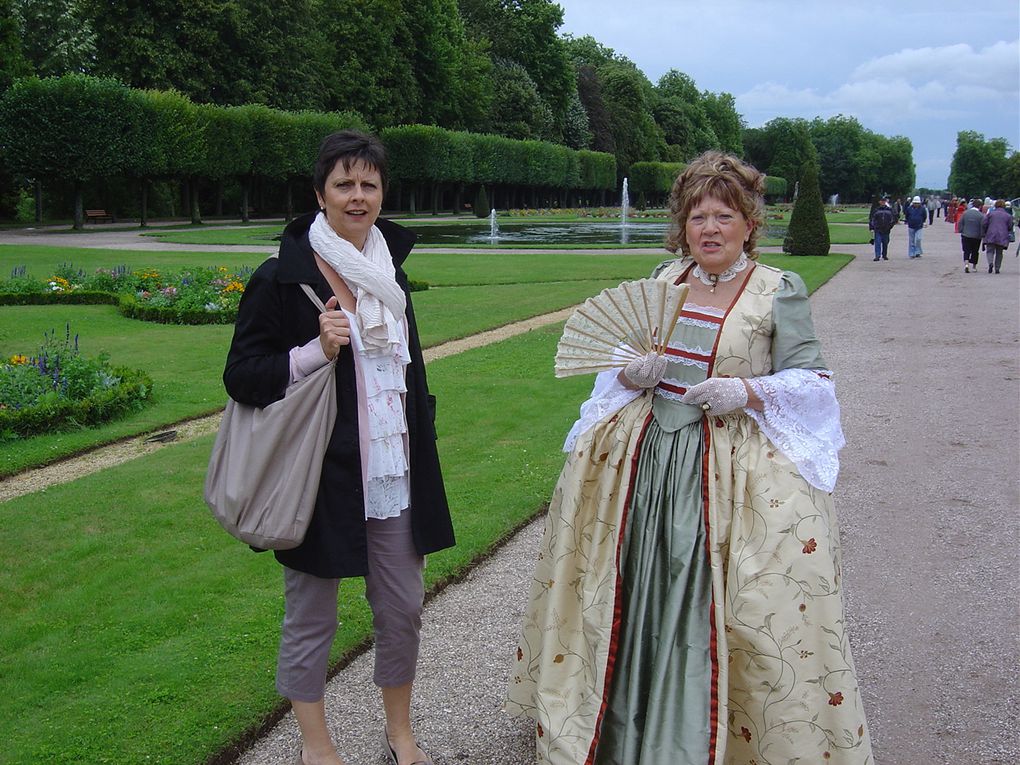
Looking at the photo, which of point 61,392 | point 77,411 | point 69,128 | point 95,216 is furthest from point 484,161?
point 77,411

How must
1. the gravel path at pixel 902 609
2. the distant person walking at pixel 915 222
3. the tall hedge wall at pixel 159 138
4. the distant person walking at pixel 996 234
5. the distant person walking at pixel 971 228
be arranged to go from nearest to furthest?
the gravel path at pixel 902 609, the distant person walking at pixel 996 234, the distant person walking at pixel 971 228, the distant person walking at pixel 915 222, the tall hedge wall at pixel 159 138

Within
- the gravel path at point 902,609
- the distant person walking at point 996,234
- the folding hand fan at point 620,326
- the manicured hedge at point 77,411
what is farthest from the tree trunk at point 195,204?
the folding hand fan at point 620,326

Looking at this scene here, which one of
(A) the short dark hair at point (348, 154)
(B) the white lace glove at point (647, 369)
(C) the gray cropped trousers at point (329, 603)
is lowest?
(C) the gray cropped trousers at point (329, 603)

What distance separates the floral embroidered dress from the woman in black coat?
0.44 meters

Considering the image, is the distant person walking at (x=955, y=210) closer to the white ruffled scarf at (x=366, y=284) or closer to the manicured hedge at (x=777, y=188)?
the manicured hedge at (x=777, y=188)

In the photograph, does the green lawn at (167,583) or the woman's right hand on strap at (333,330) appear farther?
the green lawn at (167,583)

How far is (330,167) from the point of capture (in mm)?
2580

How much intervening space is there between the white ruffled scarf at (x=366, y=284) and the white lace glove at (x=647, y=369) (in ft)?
2.16

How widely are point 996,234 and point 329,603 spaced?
20.0 meters

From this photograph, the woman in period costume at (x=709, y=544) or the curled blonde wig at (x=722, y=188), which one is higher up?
the curled blonde wig at (x=722, y=188)

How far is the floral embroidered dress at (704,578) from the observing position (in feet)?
8.14

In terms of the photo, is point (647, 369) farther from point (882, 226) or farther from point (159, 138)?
point (159, 138)

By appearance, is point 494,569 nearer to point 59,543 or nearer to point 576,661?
point 576,661

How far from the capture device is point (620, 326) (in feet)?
8.95
